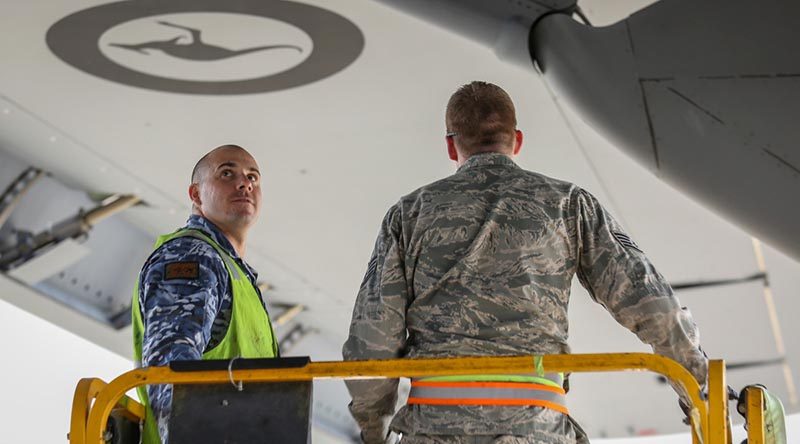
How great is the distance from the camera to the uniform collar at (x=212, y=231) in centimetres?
353

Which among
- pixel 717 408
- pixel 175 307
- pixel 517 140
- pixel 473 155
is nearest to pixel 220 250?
pixel 175 307

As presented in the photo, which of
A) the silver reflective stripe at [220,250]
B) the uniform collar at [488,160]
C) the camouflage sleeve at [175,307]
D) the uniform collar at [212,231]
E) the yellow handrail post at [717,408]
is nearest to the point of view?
the yellow handrail post at [717,408]

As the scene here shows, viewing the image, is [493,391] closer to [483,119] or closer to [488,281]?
[488,281]

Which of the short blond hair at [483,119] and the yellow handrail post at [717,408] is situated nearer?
the yellow handrail post at [717,408]

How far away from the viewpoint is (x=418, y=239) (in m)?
2.96

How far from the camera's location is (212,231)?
355 cm

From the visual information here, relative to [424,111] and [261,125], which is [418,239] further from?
[261,125]

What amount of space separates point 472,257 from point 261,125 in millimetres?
6448

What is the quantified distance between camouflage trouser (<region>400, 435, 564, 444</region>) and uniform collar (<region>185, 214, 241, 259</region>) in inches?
43.4

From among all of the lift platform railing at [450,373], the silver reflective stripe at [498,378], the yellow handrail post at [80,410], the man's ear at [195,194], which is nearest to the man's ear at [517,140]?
the silver reflective stripe at [498,378]

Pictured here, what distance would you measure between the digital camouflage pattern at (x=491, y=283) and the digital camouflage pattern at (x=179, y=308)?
1.53ft

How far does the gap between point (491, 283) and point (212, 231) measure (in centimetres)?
113

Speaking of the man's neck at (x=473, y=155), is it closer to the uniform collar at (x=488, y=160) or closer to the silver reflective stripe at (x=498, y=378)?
the uniform collar at (x=488, y=160)

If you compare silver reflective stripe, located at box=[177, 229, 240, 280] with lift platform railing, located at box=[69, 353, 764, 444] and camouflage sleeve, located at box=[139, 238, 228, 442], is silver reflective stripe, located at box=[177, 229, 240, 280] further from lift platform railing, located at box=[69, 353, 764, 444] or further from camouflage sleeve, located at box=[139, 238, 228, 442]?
lift platform railing, located at box=[69, 353, 764, 444]
